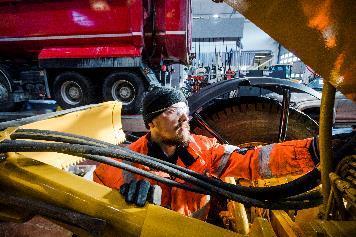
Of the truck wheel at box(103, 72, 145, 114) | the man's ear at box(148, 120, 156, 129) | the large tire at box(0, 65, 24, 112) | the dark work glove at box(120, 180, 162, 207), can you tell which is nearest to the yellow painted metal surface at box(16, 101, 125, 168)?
the man's ear at box(148, 120, 156, 129)

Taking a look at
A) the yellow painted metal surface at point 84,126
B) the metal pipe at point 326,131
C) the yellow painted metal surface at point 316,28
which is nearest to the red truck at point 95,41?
the yellow painted metal surface at point 84,126

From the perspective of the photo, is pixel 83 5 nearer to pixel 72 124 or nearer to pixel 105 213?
pixel 72 124

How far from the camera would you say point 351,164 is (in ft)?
3.19

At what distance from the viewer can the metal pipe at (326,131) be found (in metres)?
0.89

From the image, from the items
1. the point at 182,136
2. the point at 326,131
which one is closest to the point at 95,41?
the point at 182,136

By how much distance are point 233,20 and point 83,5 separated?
17852 millimetres

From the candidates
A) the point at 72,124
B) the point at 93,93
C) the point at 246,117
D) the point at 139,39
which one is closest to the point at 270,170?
the point at 246,117

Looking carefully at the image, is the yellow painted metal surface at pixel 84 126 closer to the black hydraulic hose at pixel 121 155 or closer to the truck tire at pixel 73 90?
the black hydraulic hose at pixel 121 155

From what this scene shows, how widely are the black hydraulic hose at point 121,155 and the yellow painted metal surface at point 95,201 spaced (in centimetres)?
10

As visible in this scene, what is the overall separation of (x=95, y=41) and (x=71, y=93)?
139 centimetres

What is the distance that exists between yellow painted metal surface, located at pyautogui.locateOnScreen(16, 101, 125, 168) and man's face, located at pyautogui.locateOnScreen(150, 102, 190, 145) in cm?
63

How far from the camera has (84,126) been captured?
95.2 inches

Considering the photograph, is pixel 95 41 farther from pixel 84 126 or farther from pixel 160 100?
pixel 160 100

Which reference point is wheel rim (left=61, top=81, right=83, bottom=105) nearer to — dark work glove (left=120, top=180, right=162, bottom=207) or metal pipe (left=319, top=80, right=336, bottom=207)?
dark work glove (left=120, top=180, right=162, bottom=207)
